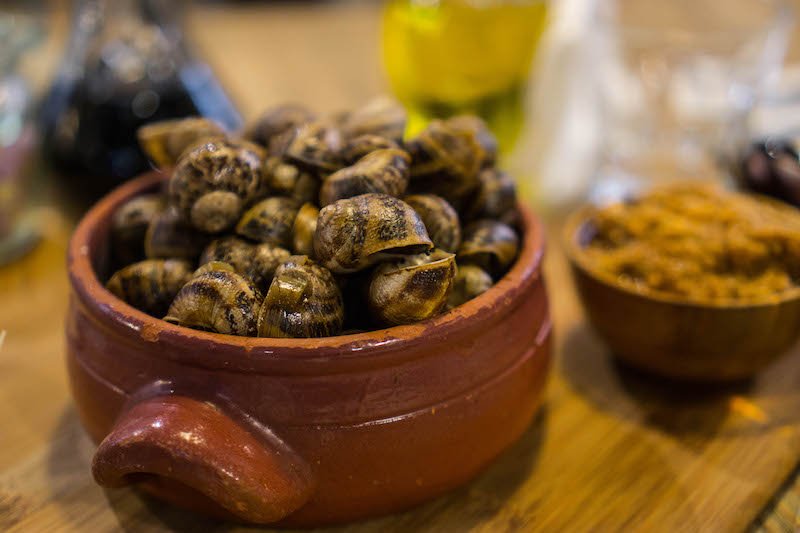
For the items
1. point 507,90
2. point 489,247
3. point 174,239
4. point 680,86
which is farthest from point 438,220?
point 680,86

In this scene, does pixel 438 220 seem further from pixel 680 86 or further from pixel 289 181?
pixel 680 86

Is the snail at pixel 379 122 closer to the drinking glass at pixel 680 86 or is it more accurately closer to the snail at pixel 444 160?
the snail at pixel 444 160

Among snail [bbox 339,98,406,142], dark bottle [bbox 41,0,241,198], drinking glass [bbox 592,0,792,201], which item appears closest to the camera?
snail [bbox 339,98,406,142]

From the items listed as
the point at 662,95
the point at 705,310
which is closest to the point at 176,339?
the point at 705,310

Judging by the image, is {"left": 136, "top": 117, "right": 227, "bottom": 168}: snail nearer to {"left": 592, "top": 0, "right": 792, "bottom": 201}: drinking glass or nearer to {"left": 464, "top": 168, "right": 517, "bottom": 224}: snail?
{"left": 464, "top": 168, "right": 517, "bottom": 224}: snail

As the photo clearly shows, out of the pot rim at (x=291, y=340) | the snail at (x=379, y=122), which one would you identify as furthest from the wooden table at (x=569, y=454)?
the snail at (x=379, y=122)

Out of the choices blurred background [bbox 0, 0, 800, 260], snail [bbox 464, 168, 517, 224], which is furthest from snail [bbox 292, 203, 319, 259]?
blurred background [bbox 0, 0, 800, 260]
